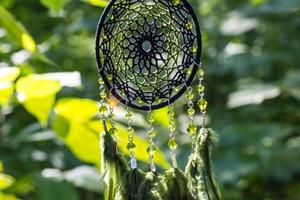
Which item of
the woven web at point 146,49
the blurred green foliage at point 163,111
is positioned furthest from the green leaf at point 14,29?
the woven web at point 146,49

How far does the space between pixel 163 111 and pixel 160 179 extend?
296 millimetres

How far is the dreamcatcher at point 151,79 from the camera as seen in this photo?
2.17ft

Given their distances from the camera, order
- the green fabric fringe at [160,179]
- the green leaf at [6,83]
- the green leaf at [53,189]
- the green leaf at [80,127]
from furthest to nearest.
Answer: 1. the green leaf at [53,189]
2. the green leaf at [80,127]
3. the green leaf at [6,83]
4. the green fabric fringe at [160,179]

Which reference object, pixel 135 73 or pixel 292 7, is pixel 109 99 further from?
pixel 292 7

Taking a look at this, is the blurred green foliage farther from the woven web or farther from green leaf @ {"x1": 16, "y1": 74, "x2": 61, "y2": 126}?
the woven web

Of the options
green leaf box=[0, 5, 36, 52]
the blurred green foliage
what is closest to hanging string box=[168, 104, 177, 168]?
the blurred green foliage

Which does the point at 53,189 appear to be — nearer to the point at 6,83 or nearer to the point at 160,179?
the point at 6,83

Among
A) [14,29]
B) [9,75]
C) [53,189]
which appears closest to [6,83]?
[9,75]

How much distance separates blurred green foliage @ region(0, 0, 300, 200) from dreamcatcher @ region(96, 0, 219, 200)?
0.15 metres

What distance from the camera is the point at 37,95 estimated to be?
83 cm

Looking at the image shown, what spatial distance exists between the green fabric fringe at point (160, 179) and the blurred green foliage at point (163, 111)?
0.58 ft

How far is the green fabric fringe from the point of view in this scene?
0.65m

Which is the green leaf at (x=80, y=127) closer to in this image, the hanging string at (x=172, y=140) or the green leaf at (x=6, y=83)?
the green leaf at (x=6, y=83)

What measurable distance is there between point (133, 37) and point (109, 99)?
0.07 m
